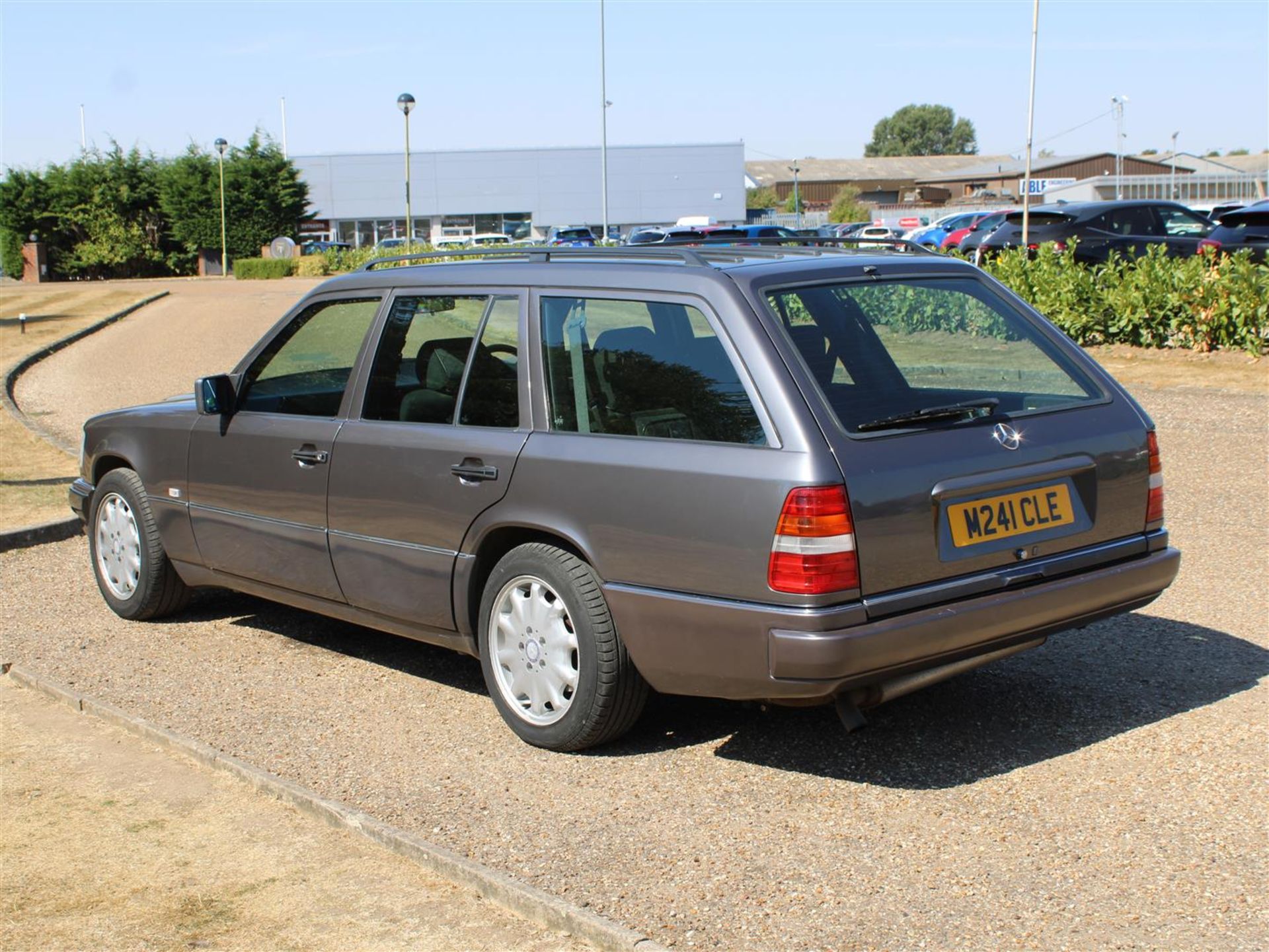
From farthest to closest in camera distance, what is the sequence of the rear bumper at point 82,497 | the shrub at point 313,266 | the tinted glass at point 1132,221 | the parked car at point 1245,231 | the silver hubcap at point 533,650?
the shrub at point 313,266
the tinted glass at point 1132,221
the parked car at point 1245,231
the rear bumper at point 82,497
the silver hubcap at point 533,650

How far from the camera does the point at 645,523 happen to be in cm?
448

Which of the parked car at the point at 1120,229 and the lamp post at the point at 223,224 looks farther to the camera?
the lamp post at the point at 223,224

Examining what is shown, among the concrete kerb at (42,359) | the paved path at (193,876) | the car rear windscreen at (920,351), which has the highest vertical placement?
the car rear windscreen at (920,351)

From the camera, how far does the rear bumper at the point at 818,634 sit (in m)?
4.16

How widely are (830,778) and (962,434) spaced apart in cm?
121

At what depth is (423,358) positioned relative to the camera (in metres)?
5.63

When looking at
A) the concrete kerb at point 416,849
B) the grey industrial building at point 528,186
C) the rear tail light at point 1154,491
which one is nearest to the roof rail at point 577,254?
the rear tail light at point 1154,491

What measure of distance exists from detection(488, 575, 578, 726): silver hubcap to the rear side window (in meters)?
0.60

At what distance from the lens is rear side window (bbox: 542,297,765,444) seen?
4.50 m

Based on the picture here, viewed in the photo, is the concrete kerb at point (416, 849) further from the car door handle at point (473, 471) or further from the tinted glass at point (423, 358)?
the tinted glass at point (423, 358)

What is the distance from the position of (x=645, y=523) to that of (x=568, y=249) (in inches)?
59.4

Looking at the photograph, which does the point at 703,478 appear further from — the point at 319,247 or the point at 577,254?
the point at 319,247

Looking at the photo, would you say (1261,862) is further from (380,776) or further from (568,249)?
(568,249)

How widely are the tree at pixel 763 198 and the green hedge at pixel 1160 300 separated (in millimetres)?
91589
